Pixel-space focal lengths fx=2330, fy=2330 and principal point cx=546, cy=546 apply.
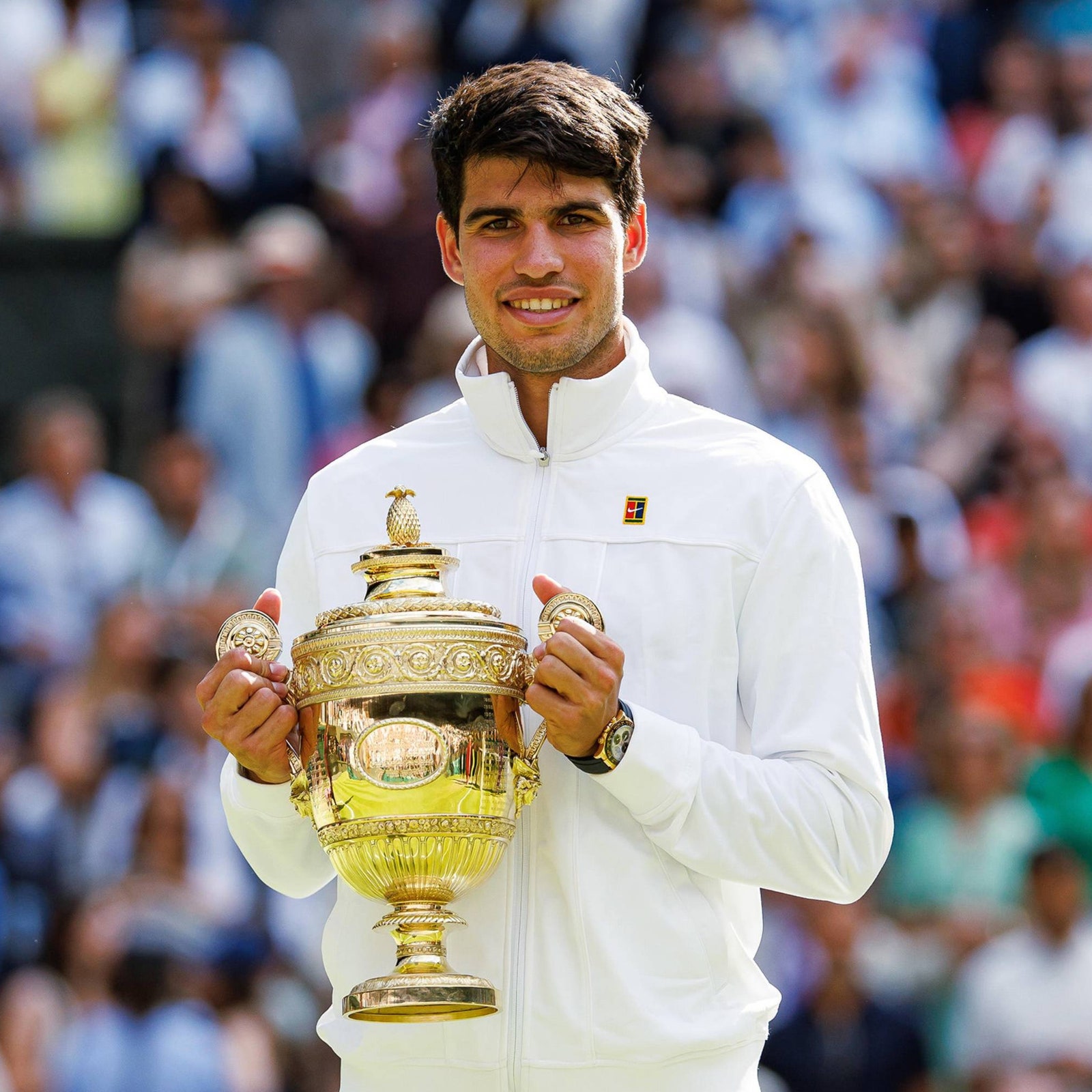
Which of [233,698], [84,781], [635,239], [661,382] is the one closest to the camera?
[233,698]

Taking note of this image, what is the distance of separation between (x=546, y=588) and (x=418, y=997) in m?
0.54

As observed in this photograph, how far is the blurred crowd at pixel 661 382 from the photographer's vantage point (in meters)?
7.27

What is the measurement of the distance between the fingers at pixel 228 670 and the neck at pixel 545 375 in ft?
1.95

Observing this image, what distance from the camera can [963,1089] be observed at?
23.3ft

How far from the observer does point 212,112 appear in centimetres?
1013

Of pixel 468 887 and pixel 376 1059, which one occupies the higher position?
pixel 468 887

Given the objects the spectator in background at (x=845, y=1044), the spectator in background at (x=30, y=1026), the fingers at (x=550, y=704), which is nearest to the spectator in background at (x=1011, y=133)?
the spectator in background at (x=845, y=1044)

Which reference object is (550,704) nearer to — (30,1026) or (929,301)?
(30,1026)

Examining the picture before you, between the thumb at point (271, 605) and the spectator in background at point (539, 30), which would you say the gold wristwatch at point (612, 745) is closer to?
the thumb at point (271, 605)

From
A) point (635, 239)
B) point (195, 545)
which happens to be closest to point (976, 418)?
point (195, 545)

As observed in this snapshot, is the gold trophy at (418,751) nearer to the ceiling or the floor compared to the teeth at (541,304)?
nearer to the floor

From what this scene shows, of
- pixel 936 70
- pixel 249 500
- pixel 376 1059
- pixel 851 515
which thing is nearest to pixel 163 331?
pixel 249 500

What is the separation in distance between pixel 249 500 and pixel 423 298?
1204mm

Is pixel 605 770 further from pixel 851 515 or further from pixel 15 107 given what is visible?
pixel 15 107
